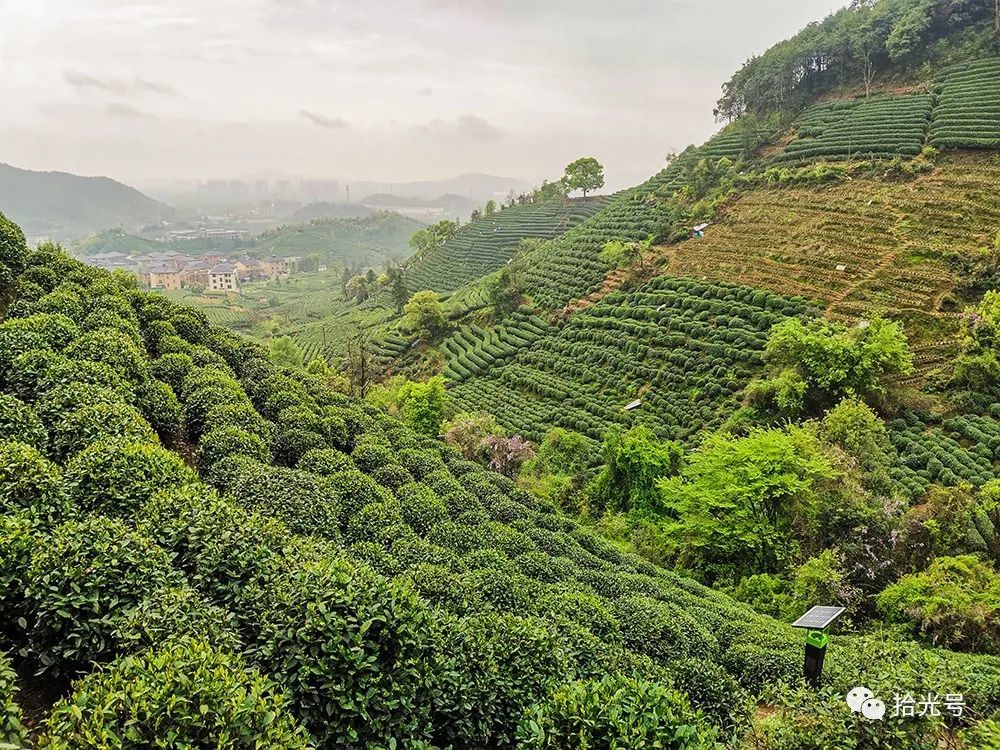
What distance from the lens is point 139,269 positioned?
112 meters

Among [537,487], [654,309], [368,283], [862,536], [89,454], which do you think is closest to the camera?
[89,454]

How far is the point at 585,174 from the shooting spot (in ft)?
228

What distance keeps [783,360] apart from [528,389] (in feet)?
45.3

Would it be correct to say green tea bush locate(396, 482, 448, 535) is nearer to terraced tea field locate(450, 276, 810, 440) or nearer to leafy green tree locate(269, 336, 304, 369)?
terraced tea field locate(450, 276, 810, 440)

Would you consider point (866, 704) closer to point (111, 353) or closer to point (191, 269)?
point (111, 353)

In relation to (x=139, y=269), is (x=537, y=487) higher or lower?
lower

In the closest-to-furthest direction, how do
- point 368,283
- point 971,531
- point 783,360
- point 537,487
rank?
1. point 971,531
2. point 537,487
3. point 783,360
4. point 368,283

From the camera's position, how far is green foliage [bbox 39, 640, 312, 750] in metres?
3.16

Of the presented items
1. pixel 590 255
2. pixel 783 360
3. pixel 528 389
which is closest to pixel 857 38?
pixel 590 255

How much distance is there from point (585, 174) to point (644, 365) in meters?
49.6

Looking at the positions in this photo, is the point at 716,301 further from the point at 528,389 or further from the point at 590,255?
the point at 590,255

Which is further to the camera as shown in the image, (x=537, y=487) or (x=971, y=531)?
(x=537, y=487)

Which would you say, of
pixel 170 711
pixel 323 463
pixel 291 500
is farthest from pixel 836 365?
pixel 170 711

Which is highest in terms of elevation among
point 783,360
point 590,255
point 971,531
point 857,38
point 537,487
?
point 857,38
